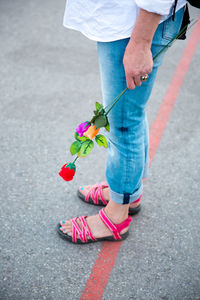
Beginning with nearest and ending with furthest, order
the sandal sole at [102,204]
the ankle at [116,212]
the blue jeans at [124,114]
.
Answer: the blue jeans at [124,114] < the ankle at [116,212] < the sandal sole at [102,204]

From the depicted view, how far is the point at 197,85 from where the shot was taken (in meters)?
2.89

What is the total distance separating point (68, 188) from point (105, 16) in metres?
1.11

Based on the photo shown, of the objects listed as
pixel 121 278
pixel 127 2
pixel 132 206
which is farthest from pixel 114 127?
pixel 121 278

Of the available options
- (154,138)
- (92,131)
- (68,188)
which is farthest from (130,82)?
(154,138)

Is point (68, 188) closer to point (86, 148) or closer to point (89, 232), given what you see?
point (89, 232)

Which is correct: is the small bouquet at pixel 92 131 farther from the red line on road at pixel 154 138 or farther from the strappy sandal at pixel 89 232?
the red line on road at pixel 154 138

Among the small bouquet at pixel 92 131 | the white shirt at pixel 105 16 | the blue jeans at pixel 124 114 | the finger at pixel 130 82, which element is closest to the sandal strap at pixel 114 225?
the blue jeans at pixel 124 114

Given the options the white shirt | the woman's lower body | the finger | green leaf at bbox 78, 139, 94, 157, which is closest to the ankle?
the woman's lower body

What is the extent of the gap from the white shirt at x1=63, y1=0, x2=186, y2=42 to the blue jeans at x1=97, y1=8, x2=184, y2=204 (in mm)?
41

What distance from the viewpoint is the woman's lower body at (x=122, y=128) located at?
3.52ft

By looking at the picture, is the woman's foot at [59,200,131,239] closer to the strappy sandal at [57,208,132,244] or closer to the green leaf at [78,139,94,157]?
the strappy sandal at [57,208,132,244]

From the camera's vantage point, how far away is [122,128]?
1238 millimetres

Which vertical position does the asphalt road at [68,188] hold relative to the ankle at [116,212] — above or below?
below

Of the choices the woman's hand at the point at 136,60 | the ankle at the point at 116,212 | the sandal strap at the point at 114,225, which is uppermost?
the woman's hand at the point at 136,60
